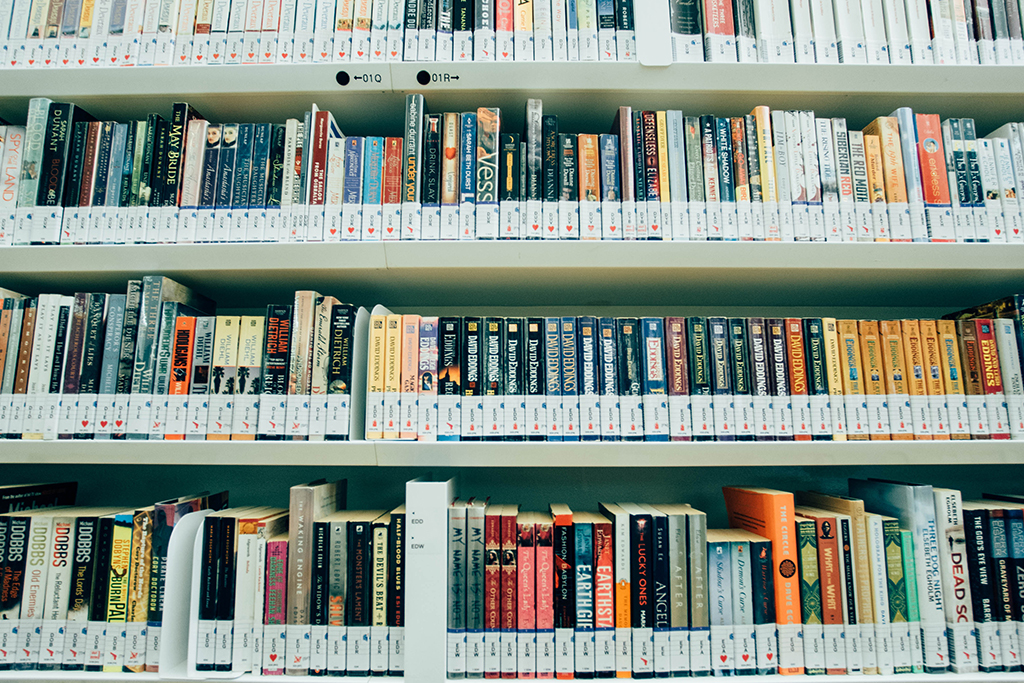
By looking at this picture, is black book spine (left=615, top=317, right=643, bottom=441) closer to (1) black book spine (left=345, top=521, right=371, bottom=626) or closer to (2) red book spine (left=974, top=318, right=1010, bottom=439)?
(1) black book spine (left=345, top=521, right=371, bottom=626)

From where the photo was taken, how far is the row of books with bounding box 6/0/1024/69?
1183 millimetres

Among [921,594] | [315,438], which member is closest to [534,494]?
[315,438]

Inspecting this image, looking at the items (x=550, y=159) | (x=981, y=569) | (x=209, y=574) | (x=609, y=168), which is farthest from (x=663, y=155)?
(x=209, y=574)

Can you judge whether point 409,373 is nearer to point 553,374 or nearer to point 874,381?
point 553,374

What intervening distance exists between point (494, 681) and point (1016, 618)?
3.18 feet

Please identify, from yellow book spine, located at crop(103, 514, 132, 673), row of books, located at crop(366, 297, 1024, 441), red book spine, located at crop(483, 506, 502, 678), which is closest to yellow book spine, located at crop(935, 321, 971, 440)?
row of books, located at crop(366, 297, 1024, 441)

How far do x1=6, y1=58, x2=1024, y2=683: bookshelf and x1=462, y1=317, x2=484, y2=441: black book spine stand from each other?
0.34 ft

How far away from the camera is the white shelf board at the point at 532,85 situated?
1.15 m

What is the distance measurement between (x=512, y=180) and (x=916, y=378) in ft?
2.98

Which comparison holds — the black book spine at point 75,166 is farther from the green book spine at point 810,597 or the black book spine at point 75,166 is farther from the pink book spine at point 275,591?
the green book spine at point 810,597

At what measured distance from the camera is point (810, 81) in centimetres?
116

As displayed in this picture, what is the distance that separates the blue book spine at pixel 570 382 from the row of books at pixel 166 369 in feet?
1.38

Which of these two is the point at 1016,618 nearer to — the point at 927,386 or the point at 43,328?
the point at 927,386

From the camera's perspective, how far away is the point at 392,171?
3.86ft
